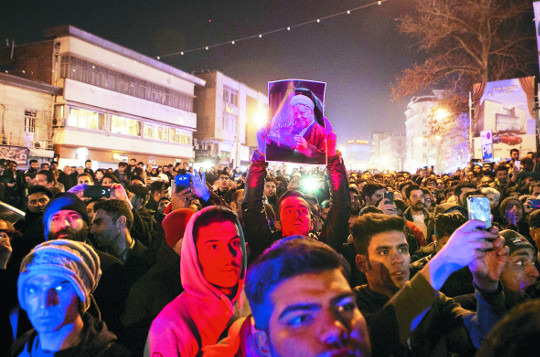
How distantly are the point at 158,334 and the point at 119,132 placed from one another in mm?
37051

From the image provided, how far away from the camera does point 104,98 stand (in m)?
33.6

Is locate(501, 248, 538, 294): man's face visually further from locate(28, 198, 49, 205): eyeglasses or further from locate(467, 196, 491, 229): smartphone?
locate(28, 198, 49, 205): eyeglasses

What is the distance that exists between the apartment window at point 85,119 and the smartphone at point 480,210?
1308 inches

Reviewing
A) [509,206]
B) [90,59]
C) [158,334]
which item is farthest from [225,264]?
[90,59]

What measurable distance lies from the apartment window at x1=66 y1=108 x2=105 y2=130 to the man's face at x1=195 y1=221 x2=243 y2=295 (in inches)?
1265

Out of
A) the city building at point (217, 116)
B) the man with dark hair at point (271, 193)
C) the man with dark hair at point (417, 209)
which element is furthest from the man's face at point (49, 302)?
the city building at point (217, 116)

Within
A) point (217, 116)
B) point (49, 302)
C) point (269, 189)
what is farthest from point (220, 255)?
point (217, 116)

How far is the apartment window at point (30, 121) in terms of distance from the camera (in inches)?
1088

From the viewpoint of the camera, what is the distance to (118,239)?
12.2ft

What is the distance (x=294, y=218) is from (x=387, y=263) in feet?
4.05

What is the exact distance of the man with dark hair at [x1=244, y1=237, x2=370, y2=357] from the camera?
1224 mm

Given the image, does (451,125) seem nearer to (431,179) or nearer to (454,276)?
(431,179)

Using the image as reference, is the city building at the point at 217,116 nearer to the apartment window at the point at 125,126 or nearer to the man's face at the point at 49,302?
the apartment window at the point at 125,126

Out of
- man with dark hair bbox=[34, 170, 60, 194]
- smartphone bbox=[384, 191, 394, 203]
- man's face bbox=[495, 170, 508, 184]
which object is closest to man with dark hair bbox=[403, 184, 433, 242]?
smartphone bbox=[384, 191, 394, 203]
